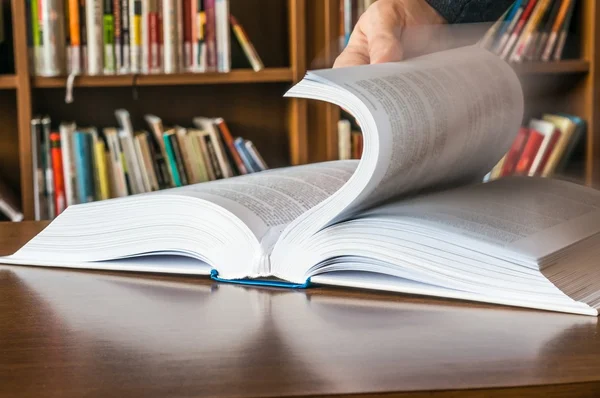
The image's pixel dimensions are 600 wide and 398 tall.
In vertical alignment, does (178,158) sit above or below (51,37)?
below

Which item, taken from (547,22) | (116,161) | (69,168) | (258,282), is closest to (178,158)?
(116,161)

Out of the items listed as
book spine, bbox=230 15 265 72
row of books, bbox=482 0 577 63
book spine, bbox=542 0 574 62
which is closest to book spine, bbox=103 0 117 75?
book spine, bbox=230 15 265 72

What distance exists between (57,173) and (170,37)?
44 centimetres

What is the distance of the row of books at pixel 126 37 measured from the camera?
2.01 m

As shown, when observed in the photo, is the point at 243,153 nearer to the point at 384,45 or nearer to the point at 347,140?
the point at 347,140

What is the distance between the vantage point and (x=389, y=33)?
0.77 m

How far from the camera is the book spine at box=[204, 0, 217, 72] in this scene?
6.87 feet

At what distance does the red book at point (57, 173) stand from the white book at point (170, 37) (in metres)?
0.33

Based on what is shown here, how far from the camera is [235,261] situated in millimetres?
640

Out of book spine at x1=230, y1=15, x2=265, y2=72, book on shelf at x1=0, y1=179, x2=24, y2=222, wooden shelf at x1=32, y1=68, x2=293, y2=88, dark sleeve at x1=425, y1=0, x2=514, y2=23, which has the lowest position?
book on shelf at x1=0, y1=179, x2=24, y2=222

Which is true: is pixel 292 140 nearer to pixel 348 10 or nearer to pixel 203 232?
pixel 348 10

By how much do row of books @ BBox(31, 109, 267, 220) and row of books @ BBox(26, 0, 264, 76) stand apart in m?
0.17

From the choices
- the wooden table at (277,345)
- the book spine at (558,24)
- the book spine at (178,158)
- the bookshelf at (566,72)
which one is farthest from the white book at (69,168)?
the wooden table at (277,345)

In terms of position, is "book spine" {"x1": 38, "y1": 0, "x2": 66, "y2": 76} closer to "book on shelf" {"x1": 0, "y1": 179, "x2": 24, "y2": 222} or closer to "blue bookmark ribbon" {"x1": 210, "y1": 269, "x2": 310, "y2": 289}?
"book on shelf" {"x1": 0, "y1": 179, "x2": 24, "y2": 222}
